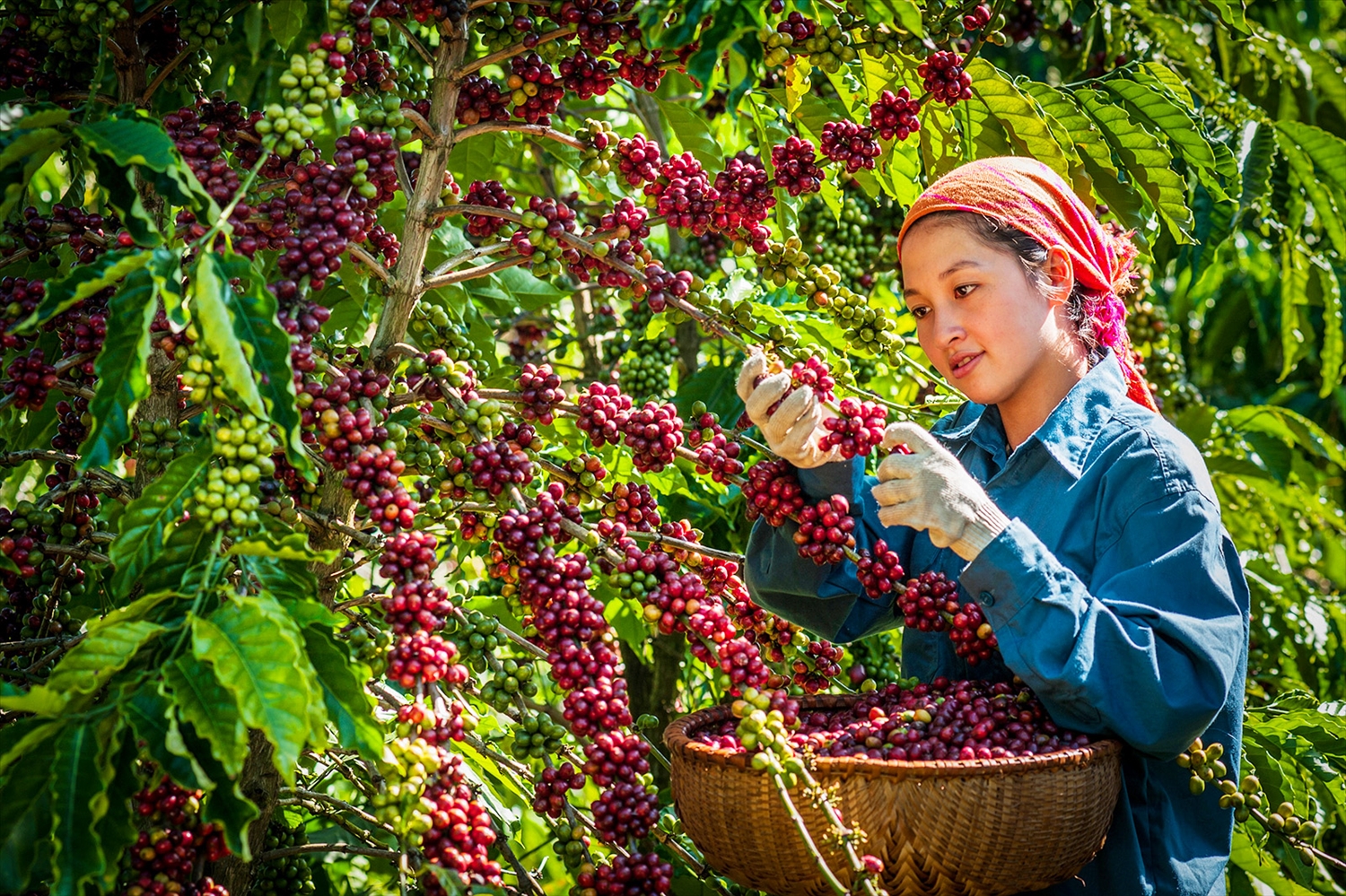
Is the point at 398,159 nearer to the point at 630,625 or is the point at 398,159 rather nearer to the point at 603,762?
the point at 603,762

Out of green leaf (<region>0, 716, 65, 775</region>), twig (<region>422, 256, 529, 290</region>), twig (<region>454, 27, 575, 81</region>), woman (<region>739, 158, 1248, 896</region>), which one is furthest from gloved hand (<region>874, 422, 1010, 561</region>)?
green leaf (<region>0, 716, 65, 775</region>)

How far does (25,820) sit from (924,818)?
1.03 metres

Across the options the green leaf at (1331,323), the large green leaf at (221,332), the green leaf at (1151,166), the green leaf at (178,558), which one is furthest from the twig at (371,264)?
the green leaf at (1331,323)

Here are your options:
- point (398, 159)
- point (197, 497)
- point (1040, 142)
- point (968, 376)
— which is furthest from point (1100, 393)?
point (197, 497)

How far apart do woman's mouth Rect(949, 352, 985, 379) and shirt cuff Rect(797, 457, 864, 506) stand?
0.24 meters

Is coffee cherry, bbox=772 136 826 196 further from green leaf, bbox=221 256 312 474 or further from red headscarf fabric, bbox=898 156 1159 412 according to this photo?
green leaf, bbox=221 256 312 474

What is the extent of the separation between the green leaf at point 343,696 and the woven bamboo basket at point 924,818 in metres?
0.43

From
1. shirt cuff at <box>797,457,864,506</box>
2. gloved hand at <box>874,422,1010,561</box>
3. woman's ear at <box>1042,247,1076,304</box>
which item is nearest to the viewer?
gloved hand at <box>874,422,1010,561</box>

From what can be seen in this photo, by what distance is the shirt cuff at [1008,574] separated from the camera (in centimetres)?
157

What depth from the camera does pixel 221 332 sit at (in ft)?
4.05

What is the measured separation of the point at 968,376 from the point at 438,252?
4.22 ft

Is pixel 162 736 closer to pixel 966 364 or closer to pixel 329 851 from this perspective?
pixel 329 851

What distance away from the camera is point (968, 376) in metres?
1.97

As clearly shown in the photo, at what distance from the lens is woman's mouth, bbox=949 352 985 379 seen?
77.3 inches
